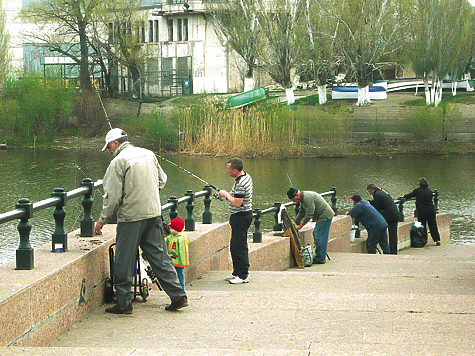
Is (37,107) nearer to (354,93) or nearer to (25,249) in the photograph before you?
(354,93)

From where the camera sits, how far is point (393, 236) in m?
16.3

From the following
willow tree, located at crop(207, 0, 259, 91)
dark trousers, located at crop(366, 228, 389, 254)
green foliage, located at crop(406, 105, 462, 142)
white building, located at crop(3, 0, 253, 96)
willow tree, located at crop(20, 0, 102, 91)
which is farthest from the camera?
white building, located at crop(3, 0, 253, 96)

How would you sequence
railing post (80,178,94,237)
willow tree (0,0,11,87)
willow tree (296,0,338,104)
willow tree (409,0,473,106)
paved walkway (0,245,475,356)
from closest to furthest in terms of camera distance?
paved walkway (0,245,475,356) < railing post (80,178,94,237) < willow tree (409,0,473,106) < willow tree (296,0,338,104) < willow tree (0,0,11,87)

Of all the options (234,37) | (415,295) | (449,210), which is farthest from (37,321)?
(234,37)

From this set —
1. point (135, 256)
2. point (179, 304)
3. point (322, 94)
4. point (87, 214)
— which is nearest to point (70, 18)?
point (322, 94)

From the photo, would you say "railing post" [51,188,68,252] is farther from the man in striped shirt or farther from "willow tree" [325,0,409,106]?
"willow tree" [325,0,409,106]

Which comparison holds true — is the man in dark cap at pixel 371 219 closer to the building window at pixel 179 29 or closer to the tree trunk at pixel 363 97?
the tree trunk at pixel 363 97

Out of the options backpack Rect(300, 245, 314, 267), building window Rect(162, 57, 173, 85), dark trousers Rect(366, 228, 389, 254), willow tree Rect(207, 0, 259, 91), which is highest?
willow tree Rect(207, 0, 259, 91)

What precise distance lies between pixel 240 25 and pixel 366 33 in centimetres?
1072

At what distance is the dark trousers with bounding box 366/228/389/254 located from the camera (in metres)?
15.6

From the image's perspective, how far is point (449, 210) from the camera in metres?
25.4

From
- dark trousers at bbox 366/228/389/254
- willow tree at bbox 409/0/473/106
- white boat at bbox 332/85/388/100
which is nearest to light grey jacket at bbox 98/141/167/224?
dark trousers at bbox 366/228/389/254

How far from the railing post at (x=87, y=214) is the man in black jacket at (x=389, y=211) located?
998cm

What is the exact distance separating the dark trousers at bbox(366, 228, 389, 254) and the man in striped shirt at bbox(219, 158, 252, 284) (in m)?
6.96
